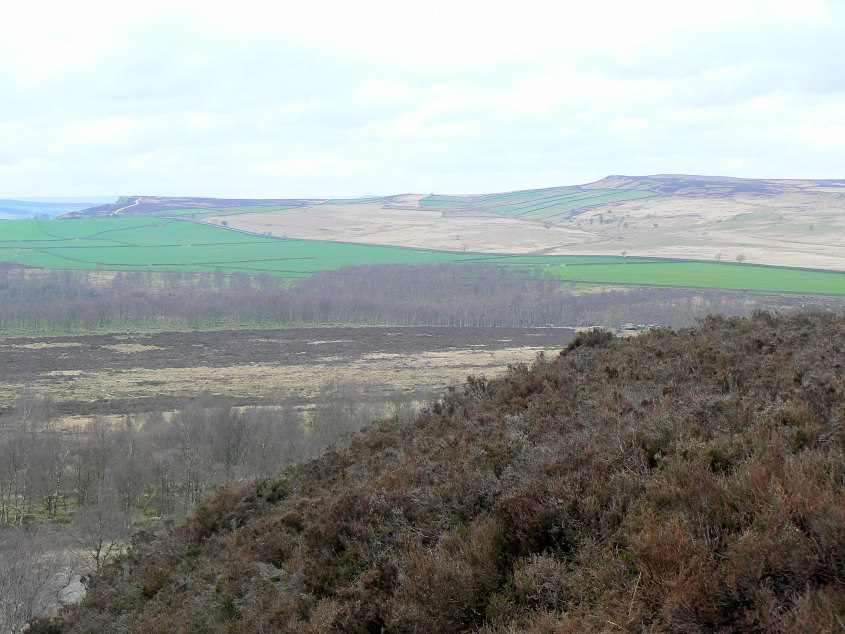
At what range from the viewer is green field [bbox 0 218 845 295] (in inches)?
4894

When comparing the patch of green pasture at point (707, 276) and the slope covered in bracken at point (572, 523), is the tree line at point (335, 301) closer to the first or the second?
the patch of green pasture at point (707, 276)

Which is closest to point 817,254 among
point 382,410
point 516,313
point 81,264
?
point 516,313

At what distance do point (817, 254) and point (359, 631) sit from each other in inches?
7183

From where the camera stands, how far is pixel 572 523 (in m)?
5.94

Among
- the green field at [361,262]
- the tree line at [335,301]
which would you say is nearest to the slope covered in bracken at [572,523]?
the tree line at [335,301]

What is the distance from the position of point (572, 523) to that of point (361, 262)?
167503 millimetres

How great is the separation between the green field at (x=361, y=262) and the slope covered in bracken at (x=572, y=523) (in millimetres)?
114446

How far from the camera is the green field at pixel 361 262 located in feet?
408

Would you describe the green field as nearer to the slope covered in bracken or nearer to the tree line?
the tree line

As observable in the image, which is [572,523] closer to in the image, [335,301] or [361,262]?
[335,301]

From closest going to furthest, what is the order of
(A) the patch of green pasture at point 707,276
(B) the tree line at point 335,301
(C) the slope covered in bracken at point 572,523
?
(C) the slope covered in bracken at point 572,523 < (B) the tree line at point 335,301 < (A) the patch of green pasture at point 707,276

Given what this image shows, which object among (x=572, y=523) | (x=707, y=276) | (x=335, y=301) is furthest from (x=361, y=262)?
(x=572, y=523)

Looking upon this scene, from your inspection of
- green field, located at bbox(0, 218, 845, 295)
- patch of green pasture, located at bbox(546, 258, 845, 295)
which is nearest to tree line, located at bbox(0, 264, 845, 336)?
patch of green pasture, located at bbox(546, 258, 845, 295)

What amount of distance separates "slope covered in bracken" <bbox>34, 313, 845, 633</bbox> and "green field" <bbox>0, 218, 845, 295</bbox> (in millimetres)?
114446
